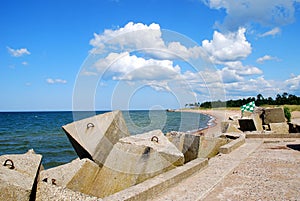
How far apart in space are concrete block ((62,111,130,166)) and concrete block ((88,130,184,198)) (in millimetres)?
476

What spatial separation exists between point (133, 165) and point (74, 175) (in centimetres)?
109

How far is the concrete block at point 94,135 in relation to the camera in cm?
628

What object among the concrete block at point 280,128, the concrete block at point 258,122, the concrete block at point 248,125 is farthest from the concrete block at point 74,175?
the concrete block at point 280,128

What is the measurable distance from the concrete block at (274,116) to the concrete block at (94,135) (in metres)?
12.9

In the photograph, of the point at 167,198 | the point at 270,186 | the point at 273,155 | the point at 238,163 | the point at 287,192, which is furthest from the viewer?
the point at 273,155

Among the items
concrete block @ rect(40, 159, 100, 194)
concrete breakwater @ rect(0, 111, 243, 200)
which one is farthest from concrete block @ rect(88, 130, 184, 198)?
concrete block @ rect(40, 159, 100, 194)

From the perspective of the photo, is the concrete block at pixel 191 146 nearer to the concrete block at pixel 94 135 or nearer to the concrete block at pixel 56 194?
the concrete block at pixel 94 135

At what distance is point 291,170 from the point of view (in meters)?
6.17

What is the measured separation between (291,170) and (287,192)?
1816mm

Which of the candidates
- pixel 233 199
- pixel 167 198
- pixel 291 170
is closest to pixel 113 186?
pixel 167 198

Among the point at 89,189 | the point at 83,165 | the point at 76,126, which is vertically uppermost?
the point at 76,126

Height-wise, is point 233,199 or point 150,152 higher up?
point 150,152

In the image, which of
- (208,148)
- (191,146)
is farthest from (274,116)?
(191,146)

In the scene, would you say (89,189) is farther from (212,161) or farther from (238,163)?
(238,163)
